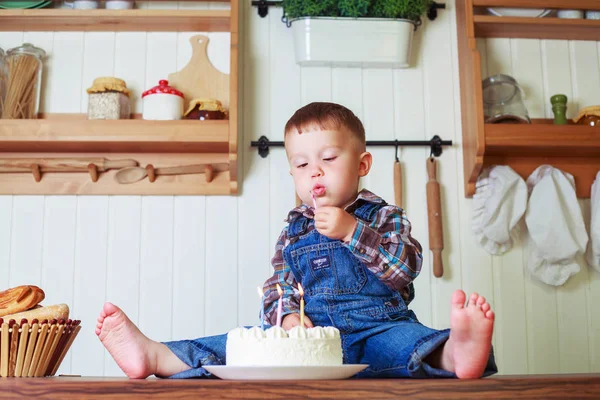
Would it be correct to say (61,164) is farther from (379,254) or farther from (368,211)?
(379,254)

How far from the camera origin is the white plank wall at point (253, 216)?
2.12 m

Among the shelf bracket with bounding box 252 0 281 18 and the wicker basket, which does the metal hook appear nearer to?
the shelf bracket with bounding box 252 0 281 18

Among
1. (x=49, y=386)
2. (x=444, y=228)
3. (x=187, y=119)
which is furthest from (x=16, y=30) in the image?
(x=49, y=386)

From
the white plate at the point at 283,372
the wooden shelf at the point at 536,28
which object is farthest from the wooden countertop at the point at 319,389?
the wooden shelf at the point at 536,28

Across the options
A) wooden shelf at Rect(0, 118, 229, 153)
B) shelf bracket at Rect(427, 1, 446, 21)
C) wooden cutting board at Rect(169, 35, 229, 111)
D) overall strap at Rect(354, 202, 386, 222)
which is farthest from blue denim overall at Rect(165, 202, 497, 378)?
shelf bracket at Rect(427, 1, 446, 21)

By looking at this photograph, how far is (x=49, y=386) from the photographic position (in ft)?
2.99

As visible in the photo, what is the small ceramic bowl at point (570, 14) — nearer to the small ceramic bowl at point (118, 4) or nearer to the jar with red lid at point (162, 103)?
the jar with red lid at point (162, 103)

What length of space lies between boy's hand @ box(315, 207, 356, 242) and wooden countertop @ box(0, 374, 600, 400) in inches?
15.6

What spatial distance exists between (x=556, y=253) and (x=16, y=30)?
5.61ft

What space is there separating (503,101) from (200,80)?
2.93 ft

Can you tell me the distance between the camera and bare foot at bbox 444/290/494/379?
3.38 ft

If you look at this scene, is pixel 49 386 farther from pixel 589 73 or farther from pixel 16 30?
pixel 589 73

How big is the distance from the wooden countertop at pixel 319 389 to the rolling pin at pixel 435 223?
1.23 metres

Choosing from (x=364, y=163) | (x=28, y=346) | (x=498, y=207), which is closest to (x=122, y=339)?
(x=28, y=346)
